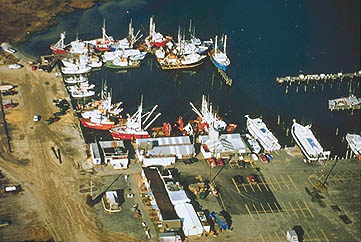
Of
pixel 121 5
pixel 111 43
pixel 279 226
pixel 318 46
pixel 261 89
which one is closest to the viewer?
pixel 279 226

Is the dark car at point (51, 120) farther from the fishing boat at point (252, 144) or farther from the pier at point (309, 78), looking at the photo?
the pier at point (309, 78)

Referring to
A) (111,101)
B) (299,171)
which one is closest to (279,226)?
(299,171)

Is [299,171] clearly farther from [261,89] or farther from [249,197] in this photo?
[261,89]

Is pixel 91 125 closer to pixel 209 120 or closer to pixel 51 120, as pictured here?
pixel 51 120

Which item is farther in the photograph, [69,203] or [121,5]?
[121,5]

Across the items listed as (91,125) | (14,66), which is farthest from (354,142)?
(14,66)
